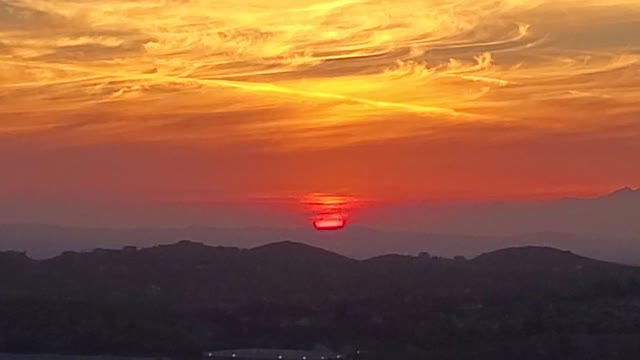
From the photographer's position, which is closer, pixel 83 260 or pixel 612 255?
pixel 83 260

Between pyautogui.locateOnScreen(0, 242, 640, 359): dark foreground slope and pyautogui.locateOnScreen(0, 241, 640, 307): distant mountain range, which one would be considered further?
pyautogui.locateOnScreen(0, 241, 640, 307): distant mountain range

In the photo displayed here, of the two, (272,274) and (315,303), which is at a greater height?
(272,274)

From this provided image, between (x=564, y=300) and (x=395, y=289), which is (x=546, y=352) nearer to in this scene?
(x=564, y=300)

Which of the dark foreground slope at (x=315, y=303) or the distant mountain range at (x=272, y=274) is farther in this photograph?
the distant mountain range at (x=272, y=274)

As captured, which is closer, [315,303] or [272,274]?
[315,303]

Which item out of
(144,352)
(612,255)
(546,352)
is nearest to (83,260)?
(144,352)

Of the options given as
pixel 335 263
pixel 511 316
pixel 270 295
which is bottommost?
pixel 511 316

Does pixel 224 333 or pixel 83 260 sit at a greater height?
pixel 83 260

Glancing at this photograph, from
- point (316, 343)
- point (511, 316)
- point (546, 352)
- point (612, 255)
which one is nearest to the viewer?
point (546, 352)
